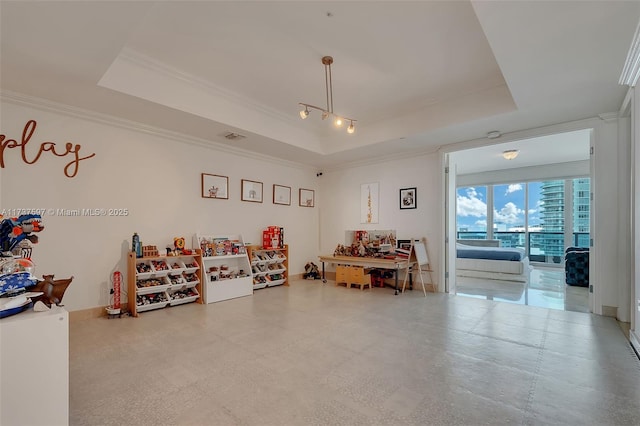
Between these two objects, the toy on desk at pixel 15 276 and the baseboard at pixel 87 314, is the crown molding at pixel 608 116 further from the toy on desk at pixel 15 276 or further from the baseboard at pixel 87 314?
the baseboard at pixel 87 314

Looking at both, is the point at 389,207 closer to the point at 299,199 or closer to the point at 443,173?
the point at 443,173

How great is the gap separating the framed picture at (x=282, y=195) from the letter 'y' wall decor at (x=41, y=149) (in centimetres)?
328

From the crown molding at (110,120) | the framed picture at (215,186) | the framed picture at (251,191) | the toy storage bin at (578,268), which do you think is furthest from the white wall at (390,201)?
the toy storage bin at (578,268)

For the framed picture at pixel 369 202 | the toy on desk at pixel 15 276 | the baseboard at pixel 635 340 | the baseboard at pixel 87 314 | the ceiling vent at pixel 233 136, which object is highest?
the ceiling vent at pixel 233 136

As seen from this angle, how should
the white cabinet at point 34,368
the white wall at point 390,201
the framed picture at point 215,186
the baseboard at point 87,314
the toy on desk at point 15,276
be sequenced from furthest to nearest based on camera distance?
the white wall at point 390,201
the framed picture at point 215,186
the baseboard at point 87,314
the toy on desk at point 15,276
the white cabinet at point 34,368

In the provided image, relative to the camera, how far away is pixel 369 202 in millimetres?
6758

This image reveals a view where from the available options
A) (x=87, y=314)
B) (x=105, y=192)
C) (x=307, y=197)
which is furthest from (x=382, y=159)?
(x=87, y=314)

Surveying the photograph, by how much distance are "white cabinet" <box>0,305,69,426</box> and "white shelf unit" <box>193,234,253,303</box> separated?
3.27 meters

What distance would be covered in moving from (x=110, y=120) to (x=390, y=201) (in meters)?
5.06

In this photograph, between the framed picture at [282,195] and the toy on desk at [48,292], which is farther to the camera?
the framed picture at [282,195]

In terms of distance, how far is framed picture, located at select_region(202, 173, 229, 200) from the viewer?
5.37 m

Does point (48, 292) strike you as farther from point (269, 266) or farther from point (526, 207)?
point (526, 207)

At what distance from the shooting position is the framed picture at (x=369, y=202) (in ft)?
21.9

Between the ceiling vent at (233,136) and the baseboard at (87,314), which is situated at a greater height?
the ceiling vent at (233,136)
